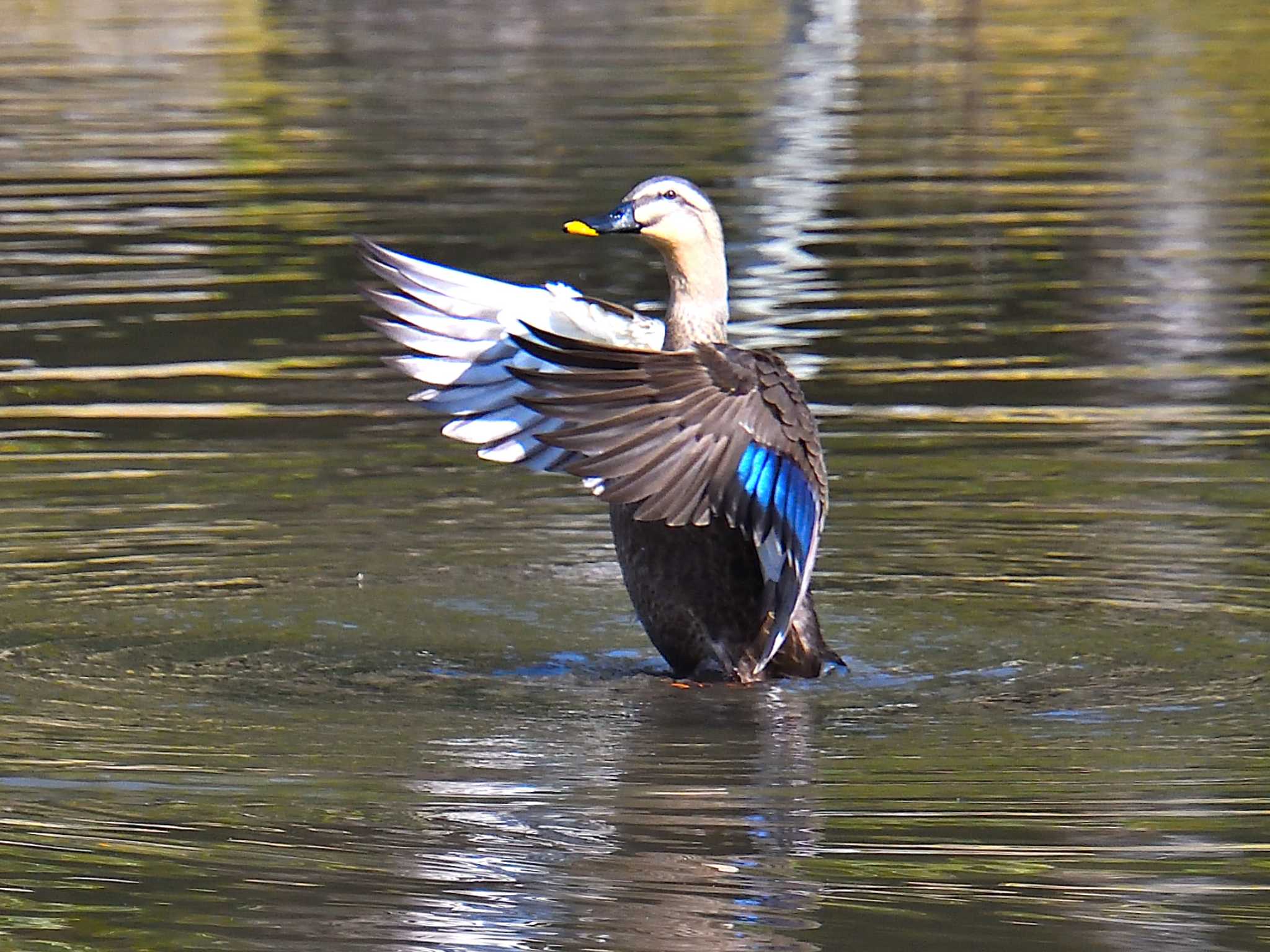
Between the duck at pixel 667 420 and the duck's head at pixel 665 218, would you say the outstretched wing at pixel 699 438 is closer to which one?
the duck at pixel 667 420

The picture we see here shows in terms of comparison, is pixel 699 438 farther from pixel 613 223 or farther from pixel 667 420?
pixel 613 223

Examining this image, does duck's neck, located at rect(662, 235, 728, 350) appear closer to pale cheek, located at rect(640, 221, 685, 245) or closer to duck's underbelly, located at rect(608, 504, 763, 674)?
pale cheek, located at rect(640, 221, 685, 245)

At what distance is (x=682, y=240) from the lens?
23.7 feet

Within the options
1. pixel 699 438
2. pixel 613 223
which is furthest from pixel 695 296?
pixel 699 438

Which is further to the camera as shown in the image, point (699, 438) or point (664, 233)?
point (664, 233)

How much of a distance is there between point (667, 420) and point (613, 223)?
0.99m

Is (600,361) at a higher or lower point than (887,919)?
higher

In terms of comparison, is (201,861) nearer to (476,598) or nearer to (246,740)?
(246,740)

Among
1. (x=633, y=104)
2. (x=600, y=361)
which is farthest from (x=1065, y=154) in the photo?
(x=600, y=361)

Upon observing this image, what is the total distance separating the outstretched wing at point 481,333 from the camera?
737cm

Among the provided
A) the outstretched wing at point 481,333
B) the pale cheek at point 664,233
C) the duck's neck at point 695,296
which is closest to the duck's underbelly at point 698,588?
the outstretched wing at point 481,333

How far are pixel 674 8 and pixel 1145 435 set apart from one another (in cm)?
2560

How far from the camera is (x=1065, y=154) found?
1894 centimetres

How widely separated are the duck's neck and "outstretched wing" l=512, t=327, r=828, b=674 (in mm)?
322
